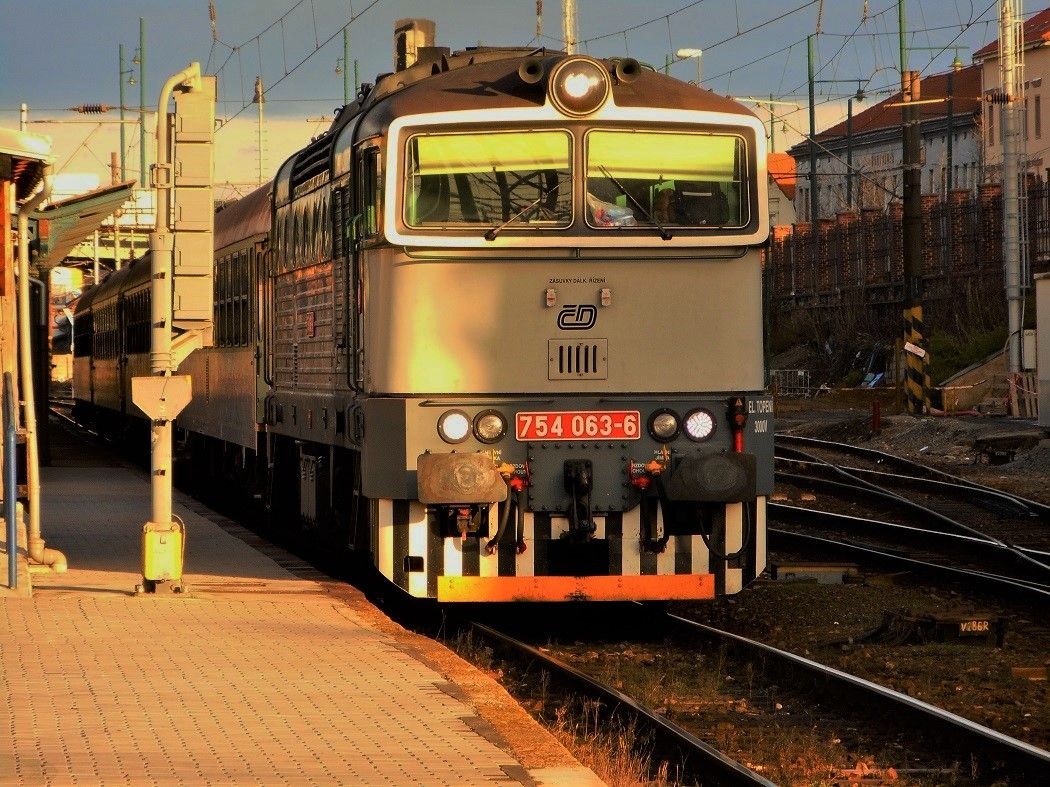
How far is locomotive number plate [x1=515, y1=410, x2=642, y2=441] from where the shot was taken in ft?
36.1

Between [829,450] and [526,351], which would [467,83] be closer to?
[526,351]

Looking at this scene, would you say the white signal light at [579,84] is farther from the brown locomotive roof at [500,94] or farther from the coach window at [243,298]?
the coach window at [243,298]

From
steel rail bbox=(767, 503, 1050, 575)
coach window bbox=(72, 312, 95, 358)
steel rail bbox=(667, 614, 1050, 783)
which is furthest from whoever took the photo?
coach window bbox=(72, 312, 95, 358)

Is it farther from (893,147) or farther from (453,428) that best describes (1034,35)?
(453,428)

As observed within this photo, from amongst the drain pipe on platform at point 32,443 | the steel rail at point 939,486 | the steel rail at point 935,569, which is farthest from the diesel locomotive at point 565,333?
the steel rail at point 939,486

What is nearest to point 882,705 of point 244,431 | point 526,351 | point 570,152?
point 526,351

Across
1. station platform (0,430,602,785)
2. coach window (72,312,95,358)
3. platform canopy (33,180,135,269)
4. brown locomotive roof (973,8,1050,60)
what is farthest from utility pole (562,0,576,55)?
brown locomotive roof (973,8,1050,60)

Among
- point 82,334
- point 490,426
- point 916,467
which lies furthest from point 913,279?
point 490,426

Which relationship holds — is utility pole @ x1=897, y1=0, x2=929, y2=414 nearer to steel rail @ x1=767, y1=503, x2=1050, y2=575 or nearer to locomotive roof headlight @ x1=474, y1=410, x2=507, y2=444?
steel rail @ x1=767, y1=503, x2=1050, y2=575

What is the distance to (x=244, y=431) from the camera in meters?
17.9

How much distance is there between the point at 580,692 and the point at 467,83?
391 centimetres

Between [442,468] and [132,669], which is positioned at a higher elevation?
[442,468]

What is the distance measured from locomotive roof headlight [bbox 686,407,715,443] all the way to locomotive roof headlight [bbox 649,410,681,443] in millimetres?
77

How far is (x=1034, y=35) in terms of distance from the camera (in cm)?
7031
